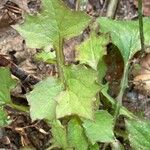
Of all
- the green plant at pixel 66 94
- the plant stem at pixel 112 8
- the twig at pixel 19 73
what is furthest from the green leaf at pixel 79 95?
the plant stem at pixel 112 8

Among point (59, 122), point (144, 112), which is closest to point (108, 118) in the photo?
point (59, 122)

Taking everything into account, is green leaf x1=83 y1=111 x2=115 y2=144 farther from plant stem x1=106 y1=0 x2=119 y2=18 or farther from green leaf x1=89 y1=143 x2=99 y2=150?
plant stem x1=106 y1=0 x2=119 y2=18

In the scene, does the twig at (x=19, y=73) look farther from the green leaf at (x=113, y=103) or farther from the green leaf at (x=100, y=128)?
the green leaf at (x=100, y=128)

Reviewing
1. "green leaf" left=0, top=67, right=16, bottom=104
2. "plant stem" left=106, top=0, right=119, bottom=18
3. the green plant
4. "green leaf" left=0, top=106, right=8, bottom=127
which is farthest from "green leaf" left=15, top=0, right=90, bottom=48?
"plant stem" left=106, top=0, right=119, bottom=18

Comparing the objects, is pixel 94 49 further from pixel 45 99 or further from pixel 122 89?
pixel 45 99

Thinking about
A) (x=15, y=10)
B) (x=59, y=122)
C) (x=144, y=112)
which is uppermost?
(x=15, y=10)

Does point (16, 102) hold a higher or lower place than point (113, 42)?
lower

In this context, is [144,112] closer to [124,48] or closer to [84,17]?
[124,48]
